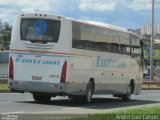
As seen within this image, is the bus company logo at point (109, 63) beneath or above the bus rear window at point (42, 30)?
beneath

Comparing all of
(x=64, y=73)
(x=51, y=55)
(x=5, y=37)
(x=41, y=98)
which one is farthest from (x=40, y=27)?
(x=5, y=37)

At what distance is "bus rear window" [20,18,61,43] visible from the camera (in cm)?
2195

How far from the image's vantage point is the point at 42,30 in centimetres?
2198

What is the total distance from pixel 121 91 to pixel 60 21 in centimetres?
796

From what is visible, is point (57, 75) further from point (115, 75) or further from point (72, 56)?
Result: point (115, 75)

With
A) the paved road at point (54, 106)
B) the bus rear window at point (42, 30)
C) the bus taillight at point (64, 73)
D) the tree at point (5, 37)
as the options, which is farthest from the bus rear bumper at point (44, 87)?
the tree at point (5, 37)

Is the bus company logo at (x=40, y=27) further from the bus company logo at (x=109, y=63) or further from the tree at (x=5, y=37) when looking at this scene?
the tree at (x=5, y=37)

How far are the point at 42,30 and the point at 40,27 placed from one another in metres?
0.15

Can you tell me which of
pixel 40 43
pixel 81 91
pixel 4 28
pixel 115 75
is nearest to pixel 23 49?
pixel 40 43

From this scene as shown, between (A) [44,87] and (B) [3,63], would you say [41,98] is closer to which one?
(A) [44,87]

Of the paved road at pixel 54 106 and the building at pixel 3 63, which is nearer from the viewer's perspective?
the paved road at pixel 54 106

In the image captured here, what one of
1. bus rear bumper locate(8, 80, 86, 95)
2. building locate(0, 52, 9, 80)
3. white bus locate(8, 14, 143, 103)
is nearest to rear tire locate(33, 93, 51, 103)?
white bus locate(8, 14, 143, 103)

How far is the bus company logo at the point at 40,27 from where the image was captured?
21984mm

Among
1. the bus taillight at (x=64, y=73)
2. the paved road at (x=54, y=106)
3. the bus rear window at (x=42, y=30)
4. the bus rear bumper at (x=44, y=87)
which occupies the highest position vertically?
the bus rear window at (x=42, y=30)
